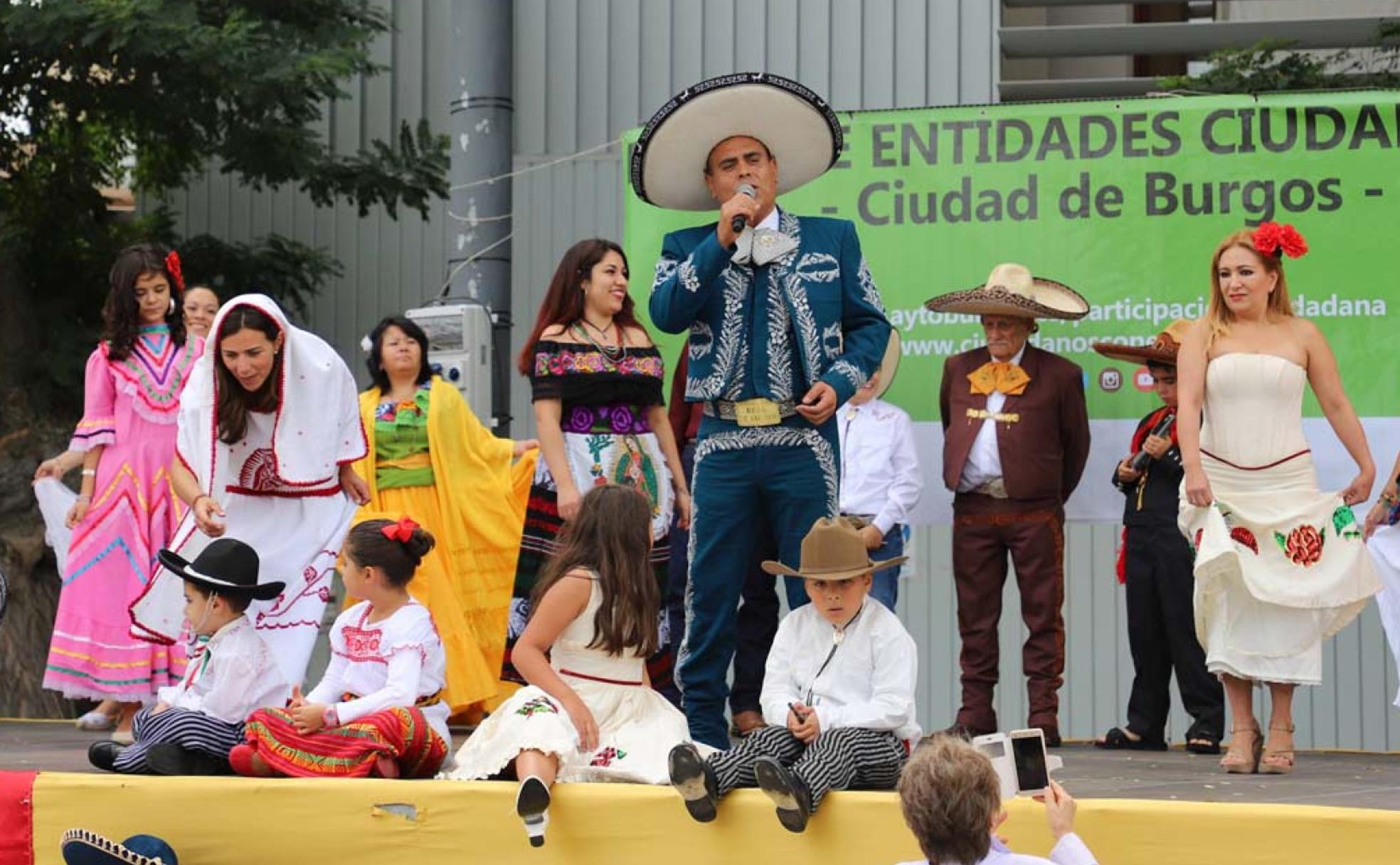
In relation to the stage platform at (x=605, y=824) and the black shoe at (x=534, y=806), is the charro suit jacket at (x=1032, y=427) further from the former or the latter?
the black shoe at (x=534, y=806)

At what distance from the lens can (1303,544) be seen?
20.5ft

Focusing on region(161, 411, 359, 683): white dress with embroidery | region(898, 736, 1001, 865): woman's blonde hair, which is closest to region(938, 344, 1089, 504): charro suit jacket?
region(161, 411, 359, 683): white dress with embroidery

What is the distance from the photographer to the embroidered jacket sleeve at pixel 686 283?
18.2 feet

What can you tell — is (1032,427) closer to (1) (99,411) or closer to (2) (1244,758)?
(2) (1244,758)

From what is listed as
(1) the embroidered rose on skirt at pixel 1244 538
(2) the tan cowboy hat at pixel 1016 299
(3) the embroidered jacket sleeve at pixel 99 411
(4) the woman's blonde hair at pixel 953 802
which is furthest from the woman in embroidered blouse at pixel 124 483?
(4) the woman's blonde hair at pixel 953 802

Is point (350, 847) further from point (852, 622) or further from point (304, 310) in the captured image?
point (304, 310)

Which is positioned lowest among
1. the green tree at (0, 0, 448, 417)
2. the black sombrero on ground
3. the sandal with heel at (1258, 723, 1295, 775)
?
the sandal with heel at (1258, 723, 1295, 775)

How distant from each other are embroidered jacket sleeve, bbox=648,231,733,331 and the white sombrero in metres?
0.29

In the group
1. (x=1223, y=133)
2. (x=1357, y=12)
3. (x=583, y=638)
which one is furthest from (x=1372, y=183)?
(x=583, y=638)

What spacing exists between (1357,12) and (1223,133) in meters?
3.13

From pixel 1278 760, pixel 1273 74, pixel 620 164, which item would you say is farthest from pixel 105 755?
pixel 1273 74

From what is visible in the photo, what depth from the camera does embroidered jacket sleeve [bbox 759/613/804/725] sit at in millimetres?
5219

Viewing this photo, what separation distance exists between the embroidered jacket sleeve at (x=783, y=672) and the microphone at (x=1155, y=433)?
100 inches

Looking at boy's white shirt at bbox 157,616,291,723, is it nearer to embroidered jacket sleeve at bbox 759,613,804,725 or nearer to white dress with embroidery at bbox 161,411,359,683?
white dress with embroidery at bbox 161,411,359,683
